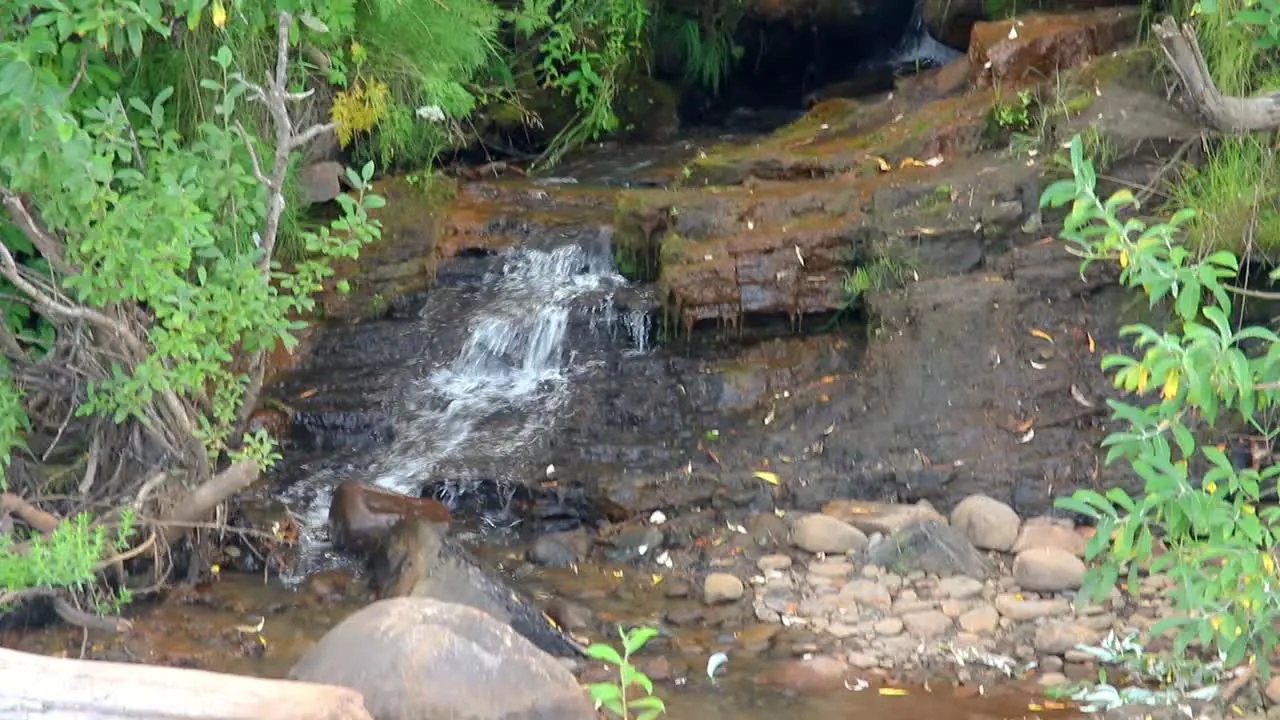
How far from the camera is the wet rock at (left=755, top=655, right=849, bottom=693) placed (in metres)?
4.93

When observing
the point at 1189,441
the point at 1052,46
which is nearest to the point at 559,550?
the point at 1189,441

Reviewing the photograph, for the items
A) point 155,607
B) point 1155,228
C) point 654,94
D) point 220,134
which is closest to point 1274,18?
point 1155,228

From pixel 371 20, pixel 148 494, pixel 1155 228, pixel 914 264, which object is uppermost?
pixel 371 20

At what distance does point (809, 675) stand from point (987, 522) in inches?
55.1

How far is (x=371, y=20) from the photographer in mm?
7227

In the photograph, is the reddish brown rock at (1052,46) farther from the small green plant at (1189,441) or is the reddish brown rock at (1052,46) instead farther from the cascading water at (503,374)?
the small green plant at (1189,441)

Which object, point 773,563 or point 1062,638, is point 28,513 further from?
point 1062,638

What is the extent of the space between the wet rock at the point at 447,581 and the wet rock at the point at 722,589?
0.76 metres

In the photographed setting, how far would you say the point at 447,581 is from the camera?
5.37 metres

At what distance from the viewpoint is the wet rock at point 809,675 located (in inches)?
194

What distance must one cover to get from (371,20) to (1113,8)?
444 cm


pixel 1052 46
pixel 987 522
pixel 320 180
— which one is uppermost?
pixel 1052 46

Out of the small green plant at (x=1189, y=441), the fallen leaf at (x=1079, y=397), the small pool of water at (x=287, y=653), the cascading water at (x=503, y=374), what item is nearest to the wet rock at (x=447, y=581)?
the small pool of water at (x=287, y=653)

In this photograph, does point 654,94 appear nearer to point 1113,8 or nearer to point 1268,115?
point 1113,8
